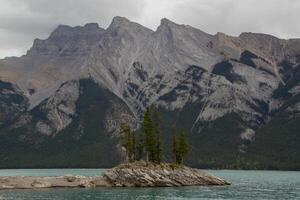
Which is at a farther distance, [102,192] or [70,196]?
[102,192]

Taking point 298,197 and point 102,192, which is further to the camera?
point 102,192

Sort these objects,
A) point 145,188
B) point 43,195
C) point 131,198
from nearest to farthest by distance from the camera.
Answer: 1. point 131,198
2. point 43,195
3. point 145,188

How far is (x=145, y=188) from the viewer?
196 meters

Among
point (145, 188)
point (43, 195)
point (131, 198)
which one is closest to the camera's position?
point (131, 198)

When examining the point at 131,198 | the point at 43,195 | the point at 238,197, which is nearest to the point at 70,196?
the point at 43,195

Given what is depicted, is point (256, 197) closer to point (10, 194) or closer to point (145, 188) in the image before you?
point (145, 188)

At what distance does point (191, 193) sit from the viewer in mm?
173750

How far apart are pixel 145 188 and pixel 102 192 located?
69.8 feet

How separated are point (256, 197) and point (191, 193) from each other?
20.5 metres

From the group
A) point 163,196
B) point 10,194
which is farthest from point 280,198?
point 10,194

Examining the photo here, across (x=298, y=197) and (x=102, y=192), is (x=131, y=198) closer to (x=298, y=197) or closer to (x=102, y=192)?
(x=102, y=192)

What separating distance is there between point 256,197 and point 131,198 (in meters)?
36.2

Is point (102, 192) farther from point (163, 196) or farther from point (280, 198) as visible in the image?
point (280, 198)

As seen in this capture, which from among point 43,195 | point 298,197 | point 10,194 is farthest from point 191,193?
point 10,194
